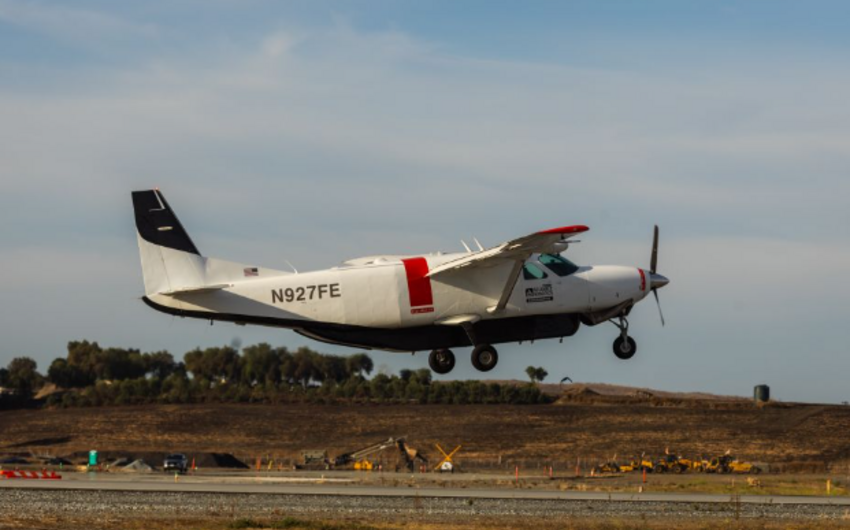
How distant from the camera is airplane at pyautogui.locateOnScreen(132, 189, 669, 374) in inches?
1661

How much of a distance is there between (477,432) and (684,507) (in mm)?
49463

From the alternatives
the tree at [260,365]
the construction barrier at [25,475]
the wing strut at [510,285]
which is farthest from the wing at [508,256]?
the tree at [260,365]

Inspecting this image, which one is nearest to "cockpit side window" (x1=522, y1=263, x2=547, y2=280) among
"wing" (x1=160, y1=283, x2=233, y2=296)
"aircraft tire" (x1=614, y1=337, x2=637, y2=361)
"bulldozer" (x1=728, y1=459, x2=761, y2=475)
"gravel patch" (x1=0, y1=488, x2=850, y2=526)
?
"aircraft tire" (x1=614, y1=337, x2=637, y2=361)

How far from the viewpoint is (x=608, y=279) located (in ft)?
153

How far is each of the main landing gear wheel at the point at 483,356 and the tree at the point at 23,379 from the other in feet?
313

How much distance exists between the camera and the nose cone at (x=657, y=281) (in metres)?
48.3

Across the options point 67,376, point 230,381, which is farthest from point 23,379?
point 230,381

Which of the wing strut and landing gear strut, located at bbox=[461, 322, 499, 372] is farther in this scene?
landing gear strut, located at bbox=[461, 322, 499, 372]

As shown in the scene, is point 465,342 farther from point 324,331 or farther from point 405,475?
point 405,475

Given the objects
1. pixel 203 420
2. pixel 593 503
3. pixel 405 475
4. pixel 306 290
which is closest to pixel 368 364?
pixel 203 420

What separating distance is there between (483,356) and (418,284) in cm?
381

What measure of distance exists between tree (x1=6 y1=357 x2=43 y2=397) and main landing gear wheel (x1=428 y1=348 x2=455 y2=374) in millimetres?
94278

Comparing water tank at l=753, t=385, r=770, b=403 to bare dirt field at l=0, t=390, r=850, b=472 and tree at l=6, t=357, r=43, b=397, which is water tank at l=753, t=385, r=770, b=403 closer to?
bare dirt field at l=0, t=390, r=850, b=472

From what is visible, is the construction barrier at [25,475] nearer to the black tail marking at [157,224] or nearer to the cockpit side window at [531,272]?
the black tail marking at [157,224]
